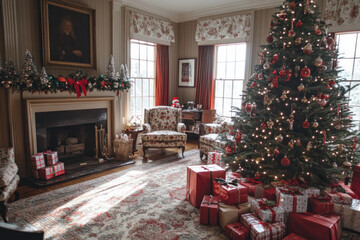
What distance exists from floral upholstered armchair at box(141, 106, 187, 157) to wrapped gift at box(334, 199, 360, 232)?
2906 millimetres

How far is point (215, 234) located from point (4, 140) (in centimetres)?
315

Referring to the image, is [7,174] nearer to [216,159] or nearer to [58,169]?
[58,169]

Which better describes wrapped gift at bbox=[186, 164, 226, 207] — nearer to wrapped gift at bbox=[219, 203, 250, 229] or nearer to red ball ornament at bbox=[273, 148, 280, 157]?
wrapped gift at bbox=[219, 203, 250, 229]

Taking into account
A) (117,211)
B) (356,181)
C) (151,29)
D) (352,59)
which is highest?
(151,29)

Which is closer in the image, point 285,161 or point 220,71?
point 285,161

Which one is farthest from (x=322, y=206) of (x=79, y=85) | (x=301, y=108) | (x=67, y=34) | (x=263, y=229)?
(x=67, y=34)

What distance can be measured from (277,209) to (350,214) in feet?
2.49

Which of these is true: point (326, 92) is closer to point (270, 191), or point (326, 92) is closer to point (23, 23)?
point (270, 191)

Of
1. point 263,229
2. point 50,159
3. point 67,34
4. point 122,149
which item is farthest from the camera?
point 122,149

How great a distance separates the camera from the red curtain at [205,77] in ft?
20.0

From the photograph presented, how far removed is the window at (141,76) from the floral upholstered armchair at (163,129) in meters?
0.55

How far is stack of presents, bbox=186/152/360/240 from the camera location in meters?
2.24

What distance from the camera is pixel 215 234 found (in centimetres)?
240

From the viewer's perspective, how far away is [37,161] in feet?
11.8
